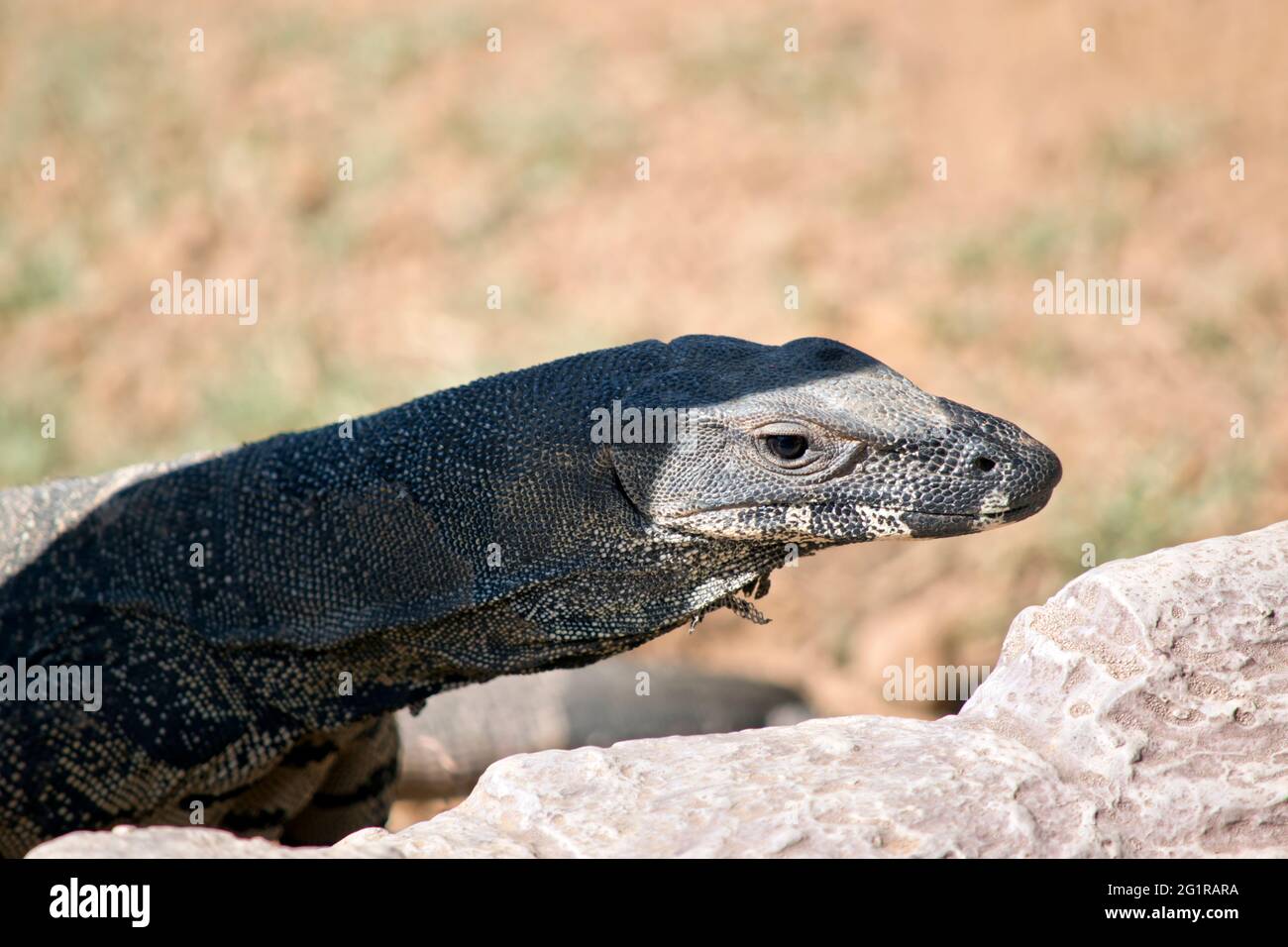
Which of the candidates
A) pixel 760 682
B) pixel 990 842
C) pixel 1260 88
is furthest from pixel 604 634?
pixel 1260 88

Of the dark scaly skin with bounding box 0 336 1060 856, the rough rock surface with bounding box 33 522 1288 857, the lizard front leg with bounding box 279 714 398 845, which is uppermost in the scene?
the dark scaly skin with bounding box 0 336 1060 856

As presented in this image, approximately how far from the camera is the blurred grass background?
816 cm

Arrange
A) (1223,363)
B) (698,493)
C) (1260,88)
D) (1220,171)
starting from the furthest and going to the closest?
(1260,88)
(1220,171)
(1223,363)
(698,493)

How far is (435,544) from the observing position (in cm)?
366

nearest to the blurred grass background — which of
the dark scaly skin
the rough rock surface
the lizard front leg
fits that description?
the lizard front leg

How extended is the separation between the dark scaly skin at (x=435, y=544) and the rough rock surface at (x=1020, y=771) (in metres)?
0.48

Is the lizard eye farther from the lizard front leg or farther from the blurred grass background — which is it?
the blurred grass background

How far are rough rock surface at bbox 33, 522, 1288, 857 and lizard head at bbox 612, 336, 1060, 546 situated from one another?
0.35 metres

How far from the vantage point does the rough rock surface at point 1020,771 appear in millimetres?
2654

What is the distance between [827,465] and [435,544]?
109 centimetres

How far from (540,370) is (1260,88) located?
10966mm

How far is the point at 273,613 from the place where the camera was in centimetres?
376

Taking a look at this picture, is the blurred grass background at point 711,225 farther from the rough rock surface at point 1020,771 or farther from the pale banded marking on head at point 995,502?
the rough rock surface at point 1020,771

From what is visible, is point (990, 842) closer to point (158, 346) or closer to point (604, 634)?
point (604, 634)
